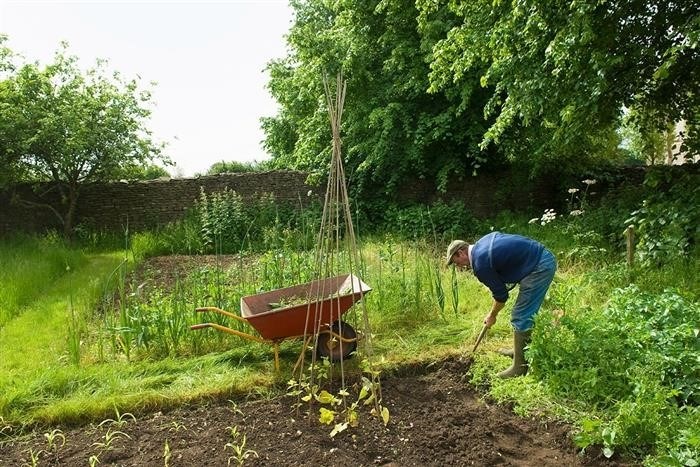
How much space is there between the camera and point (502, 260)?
3.51 metres

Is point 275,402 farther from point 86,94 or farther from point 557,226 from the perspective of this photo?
point 86,94

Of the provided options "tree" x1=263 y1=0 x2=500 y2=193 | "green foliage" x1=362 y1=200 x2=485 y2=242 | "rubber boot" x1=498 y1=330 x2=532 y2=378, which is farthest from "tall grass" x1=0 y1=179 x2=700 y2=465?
"tree" x1=263 y1=0 x2=500 y2=193

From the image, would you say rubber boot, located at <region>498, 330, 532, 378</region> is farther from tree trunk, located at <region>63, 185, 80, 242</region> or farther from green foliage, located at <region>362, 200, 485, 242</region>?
tree trunk, located at <region>63, 185, 80, 242</region>

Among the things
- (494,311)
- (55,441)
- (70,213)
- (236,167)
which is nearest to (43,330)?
Answer: (55,441)

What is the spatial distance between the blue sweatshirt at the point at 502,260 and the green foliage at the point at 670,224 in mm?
2225

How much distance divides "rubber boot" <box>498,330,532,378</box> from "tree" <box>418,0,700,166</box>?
2863 mm

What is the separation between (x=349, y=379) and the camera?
3.75m

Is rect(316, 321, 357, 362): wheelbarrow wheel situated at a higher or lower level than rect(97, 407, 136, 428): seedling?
higher

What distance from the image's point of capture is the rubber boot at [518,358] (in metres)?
3.58

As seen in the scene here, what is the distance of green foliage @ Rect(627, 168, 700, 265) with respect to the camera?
16.4 ft

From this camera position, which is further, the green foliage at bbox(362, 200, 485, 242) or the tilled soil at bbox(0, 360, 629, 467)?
the green foliage at bbox(362, 200, 485, 242)

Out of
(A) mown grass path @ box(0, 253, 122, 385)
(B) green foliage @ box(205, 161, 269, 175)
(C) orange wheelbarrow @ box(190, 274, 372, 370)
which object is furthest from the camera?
(B) green foliage @ box(205, 161, 269, 175)

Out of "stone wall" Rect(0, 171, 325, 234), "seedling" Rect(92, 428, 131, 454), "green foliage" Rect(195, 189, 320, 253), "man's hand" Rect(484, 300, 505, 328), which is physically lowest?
"seedling" Rect(92, 428, 131, 454)

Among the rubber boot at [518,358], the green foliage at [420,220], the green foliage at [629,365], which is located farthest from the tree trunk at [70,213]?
the green foliage at [629,365]
